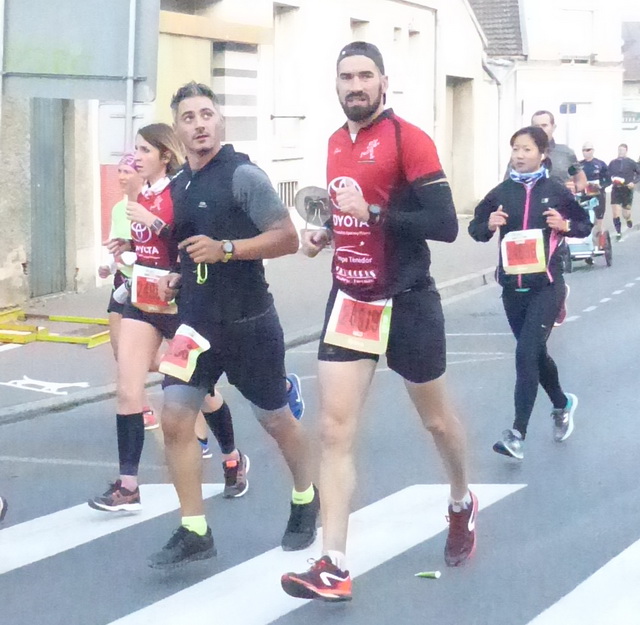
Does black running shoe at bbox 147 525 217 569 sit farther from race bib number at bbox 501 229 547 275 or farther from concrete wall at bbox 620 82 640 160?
concrete wall at bbox 620 82 640 160

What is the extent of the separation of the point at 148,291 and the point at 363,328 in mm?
1457

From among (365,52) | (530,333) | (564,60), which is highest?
(564,60)

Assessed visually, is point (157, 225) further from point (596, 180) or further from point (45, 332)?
point (596, 180)

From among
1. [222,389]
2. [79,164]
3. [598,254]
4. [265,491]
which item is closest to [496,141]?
[598,254]

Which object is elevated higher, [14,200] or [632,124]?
[632,124]

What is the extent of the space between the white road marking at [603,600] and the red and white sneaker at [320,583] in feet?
2.22

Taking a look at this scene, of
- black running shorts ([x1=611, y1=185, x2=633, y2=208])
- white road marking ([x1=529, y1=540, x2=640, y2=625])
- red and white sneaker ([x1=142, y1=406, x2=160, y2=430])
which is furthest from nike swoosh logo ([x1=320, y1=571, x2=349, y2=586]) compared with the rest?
black running shorts ([x1=611, y1=185, x2=633, y2=208])

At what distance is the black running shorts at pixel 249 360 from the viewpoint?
5.49 metres

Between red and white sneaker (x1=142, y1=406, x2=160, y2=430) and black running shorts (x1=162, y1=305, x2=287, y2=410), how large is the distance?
3.12 meters

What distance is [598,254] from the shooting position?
20.7 m

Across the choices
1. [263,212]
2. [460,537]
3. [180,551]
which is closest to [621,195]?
[460,537]

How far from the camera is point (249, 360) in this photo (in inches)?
220

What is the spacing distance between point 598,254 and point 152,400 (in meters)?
11.9

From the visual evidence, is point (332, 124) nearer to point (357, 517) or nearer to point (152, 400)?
point (152, 400)
